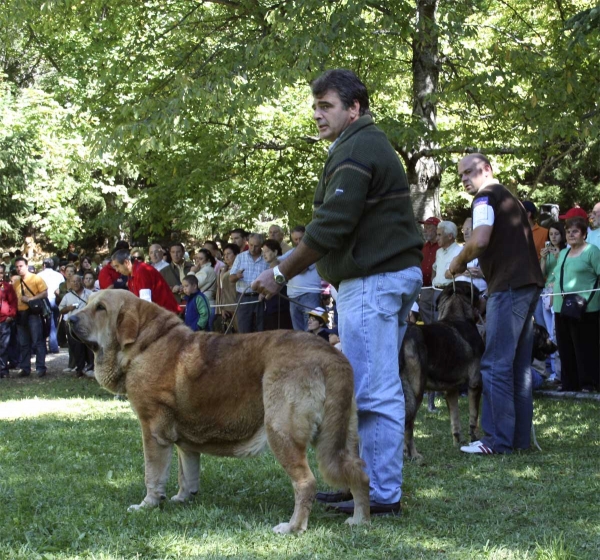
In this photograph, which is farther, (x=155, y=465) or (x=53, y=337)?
(x=53, y=337)

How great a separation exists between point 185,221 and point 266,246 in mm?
7063

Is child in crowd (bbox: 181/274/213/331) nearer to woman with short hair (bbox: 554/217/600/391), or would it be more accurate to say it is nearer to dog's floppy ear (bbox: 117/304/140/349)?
woman with short hair (bbox: 554/217/600/391)

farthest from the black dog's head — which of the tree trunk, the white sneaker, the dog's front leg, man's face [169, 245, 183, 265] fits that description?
man's face [169, 245, 183, 265]

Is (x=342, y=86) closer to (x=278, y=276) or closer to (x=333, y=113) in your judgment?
(x=333, y=113)

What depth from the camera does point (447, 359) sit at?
7754mm

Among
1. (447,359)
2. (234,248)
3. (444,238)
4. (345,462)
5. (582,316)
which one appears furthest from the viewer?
(234,248)

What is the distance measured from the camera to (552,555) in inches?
153

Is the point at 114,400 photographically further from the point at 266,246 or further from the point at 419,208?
the point at 419,208

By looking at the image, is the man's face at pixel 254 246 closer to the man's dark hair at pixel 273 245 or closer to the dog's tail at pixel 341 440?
the man's dark hair at pixel 273 245

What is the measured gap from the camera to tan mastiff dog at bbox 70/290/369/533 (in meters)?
4.59

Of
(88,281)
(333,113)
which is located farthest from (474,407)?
(88,281)

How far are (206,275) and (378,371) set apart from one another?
1025 cm

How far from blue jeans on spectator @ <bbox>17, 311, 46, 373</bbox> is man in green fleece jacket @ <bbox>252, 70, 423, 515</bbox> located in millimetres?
12610

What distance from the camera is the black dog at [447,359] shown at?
7344mm
